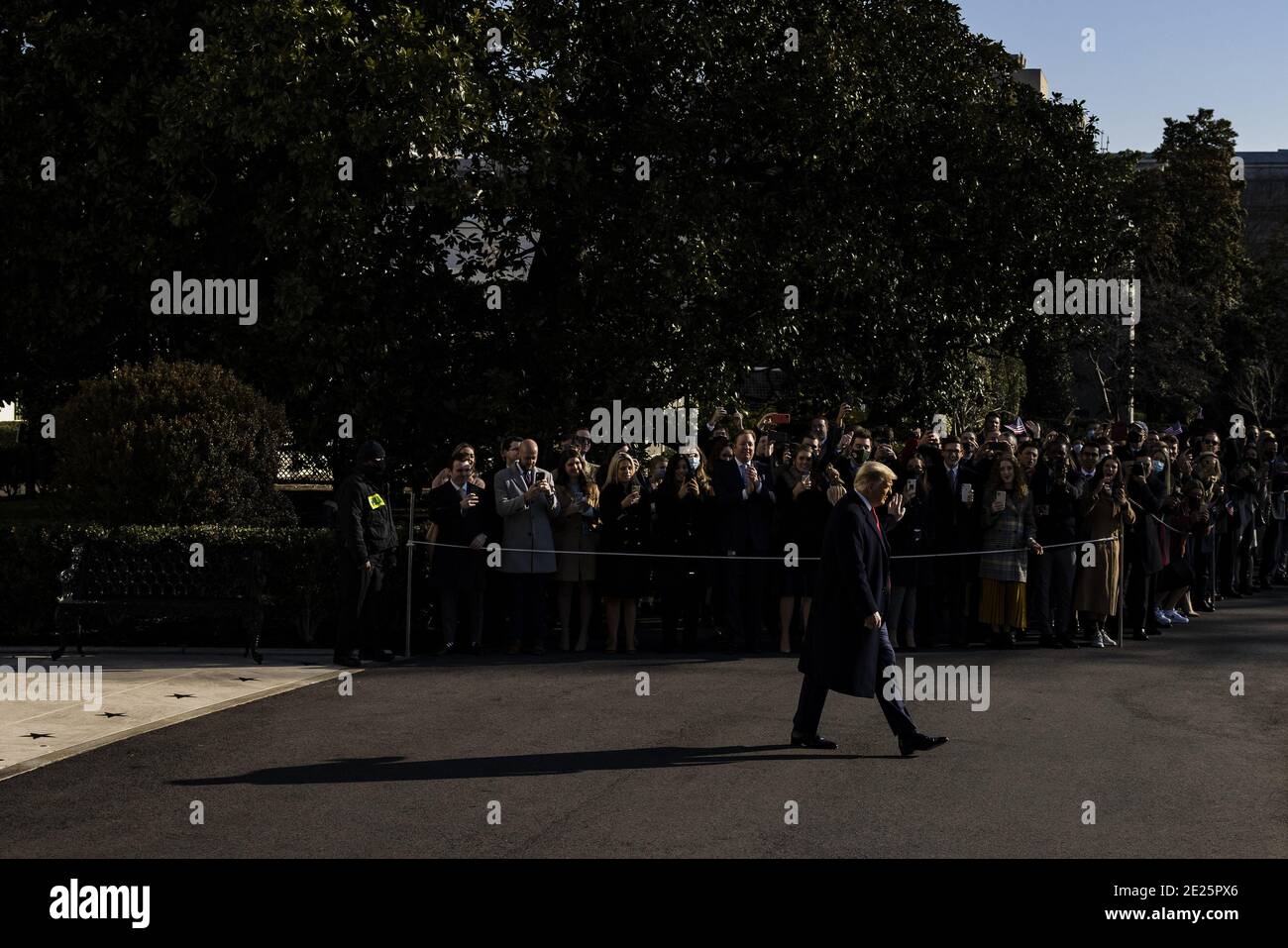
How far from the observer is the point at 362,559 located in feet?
44.4

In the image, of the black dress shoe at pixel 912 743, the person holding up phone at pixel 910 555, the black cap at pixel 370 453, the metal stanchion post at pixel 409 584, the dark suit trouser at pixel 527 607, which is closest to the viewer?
the black dress shoe at pixel 912 743

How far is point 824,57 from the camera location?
20.0 meters

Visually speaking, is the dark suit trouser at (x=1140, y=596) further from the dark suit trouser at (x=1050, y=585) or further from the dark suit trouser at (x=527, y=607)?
the dark suit trouser at (x=527, y=607)

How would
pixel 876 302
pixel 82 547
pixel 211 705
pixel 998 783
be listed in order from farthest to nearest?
pixel 876 302 → pixel 82 547 → pixel 211 705 → pixel 998 783

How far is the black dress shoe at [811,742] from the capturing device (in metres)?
9.80

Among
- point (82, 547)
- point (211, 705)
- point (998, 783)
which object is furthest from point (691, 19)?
point (998, 783)

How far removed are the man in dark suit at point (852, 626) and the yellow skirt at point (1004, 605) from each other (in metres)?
5.27

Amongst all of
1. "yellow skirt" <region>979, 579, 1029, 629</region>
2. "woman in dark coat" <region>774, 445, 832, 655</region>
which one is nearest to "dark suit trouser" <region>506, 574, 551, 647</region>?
"woman in dark coat" <region>774, 445, 832, 655</region>

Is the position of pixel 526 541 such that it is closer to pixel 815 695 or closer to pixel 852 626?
pixel 815 695

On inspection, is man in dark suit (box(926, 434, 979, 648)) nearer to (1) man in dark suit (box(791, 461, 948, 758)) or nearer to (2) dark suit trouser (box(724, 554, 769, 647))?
(2) dark suit trouser (box(724, 554, 769, 647))

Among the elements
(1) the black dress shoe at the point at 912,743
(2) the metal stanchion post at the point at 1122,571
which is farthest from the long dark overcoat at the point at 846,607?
(2) the metal stanchion post at the point at 1122,571

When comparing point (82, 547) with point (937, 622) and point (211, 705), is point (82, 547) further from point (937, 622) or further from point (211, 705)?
point (937, 622)

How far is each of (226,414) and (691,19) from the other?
26.6ft

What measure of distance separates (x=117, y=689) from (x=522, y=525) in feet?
13.9
